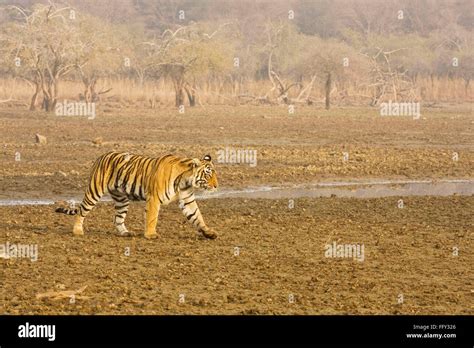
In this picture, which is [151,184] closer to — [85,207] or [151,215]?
[151,215]

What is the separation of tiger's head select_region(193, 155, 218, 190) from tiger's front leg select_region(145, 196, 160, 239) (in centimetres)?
50

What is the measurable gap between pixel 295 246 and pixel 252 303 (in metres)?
3.13

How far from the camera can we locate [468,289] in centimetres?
1116

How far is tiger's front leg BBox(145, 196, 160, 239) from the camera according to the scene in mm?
13141

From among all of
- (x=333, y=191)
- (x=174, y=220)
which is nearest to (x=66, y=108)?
(x=333, y=191)

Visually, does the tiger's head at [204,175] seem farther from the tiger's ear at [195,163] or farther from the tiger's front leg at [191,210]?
the tiger's front leg at [191,210]

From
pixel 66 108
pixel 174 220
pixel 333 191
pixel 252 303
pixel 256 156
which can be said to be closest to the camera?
pixel 252 303

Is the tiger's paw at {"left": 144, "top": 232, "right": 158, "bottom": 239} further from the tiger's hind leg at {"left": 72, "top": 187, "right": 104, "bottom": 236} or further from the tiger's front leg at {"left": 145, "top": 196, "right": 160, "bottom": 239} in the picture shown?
the tiger's hind leg at {"left": 72, "top": 187, "right": 104, "bottom": 236}

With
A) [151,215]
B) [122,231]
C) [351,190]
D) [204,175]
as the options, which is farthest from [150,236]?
[351,190]

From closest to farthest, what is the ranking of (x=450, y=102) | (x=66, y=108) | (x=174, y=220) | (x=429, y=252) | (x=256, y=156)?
1. (x=429, y=252)
2. (x=174, y=220)
3. (x=256, y=156)
4. (x=66, y=108)
5. (x=450, y=102)

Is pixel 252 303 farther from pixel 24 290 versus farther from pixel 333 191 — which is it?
pixel 333 191

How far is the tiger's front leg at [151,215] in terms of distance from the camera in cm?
1314

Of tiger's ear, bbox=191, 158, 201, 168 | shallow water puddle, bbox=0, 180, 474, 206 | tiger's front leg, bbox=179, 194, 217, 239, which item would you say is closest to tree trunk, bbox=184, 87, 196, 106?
shallow water puddle, bbox=0, 180, 474, 206

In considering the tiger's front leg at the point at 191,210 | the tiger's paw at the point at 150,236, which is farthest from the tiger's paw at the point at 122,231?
the tiger's front leg at the point at 191,210
